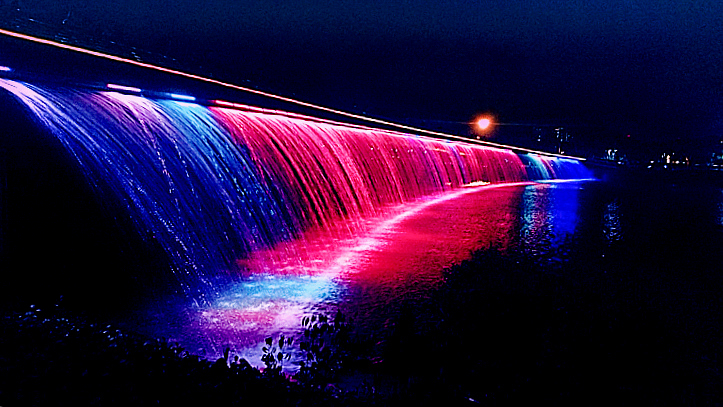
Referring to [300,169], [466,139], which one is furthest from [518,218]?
[466,139]

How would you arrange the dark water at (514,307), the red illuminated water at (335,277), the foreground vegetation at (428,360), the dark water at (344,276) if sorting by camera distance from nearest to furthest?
1. the foreground vegetation at (428,360)
2. the dark water at (514,307)
3. the dark water at (344,276)
4. the red illuminated water at (335,277)

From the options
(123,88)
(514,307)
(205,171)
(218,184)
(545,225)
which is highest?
(123,88)

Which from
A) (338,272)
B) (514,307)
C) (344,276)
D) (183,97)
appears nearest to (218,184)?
(183,97)

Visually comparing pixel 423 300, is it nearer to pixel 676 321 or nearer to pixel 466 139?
pixel 676 321

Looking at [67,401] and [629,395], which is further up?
[67,401]

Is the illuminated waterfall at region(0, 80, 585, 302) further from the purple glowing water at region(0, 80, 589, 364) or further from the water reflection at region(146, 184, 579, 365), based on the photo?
the water reflection at region(146, 184, 579, 365)

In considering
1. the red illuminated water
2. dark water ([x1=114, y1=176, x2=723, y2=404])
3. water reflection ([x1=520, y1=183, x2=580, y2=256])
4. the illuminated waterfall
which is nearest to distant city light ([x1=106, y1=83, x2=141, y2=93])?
the illuminated waterfall

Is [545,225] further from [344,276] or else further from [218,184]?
[218,184]

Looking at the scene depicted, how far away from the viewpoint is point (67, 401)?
2518 mm

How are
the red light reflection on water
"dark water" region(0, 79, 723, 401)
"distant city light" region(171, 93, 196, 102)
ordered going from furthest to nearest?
"distant city light" region(171, 93, 196, 102)
the red light reflection on water
"dark water" region(0, 79, 723, 401)

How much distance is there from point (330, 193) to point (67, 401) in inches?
510

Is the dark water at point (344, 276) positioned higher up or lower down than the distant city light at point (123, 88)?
lower down

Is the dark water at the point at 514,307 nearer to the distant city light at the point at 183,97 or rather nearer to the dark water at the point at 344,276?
the dark water at the point at 344,276

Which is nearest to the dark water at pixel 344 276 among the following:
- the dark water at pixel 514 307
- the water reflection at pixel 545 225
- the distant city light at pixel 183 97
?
the dark water at pixel 514 307
